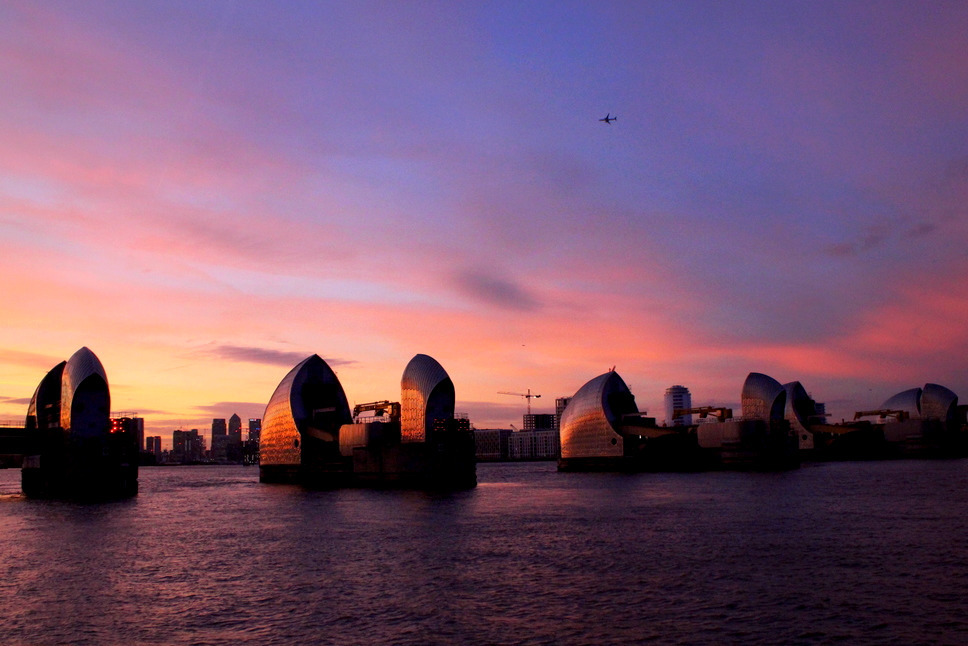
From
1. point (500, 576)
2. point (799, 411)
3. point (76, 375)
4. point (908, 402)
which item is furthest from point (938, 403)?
point (500, 576)

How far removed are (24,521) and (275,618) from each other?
3858cm

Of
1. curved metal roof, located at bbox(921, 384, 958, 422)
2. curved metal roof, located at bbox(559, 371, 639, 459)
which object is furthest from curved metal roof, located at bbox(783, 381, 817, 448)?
curved metal roof, located at bbox(559, 371, 639, 459)

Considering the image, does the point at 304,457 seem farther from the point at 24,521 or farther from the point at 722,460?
the point at 722,460

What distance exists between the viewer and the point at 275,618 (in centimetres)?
2280

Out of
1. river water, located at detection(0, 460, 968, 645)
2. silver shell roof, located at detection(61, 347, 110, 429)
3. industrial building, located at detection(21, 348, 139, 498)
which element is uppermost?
silver shell roof, located at detection(61, 347, 110, 429)

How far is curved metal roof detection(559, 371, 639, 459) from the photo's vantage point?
120750mm

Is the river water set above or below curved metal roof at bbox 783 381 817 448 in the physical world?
below

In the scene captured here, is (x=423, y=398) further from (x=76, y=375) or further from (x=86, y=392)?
(x=76, y=375)

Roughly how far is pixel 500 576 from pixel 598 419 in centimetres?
9474

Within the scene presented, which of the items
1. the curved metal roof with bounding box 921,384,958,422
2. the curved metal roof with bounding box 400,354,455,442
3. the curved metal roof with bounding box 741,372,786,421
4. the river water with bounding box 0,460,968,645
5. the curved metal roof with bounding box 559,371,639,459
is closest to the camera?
the river water with bounding box 0,460,968,645

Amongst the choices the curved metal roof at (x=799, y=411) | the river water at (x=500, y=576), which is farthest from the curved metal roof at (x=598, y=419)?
the river water at (x=500, y=576)

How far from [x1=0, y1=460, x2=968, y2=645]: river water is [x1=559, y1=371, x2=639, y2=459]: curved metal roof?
6579 cm

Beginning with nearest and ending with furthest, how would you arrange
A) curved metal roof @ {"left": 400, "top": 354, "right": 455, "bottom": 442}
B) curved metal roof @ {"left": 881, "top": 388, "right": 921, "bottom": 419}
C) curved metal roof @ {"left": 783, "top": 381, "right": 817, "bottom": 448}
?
curved metal roof @ {"left": 400, "top": 354, "right": 455, "bottom": 442} < curved metal roof @ {"left": 783, "top": 381, "right": 817, "bottom": 448} < curved metal roof @ {"left": 881, "top": 388, "right": 921, "bottom": 419}

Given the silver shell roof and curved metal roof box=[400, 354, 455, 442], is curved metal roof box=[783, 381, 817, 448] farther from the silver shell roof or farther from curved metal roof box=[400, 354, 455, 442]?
the silver shell roof
